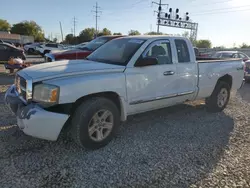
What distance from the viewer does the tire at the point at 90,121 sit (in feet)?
10.8

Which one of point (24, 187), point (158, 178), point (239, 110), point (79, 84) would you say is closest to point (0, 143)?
point (24, 187)

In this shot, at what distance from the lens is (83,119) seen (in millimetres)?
3295

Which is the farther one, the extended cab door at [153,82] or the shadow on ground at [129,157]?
the extended cab door at [153,82]

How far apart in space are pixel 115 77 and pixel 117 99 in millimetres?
407

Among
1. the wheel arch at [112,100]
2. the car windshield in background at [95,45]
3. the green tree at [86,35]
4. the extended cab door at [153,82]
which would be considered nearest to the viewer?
the wheel arch at [112,100]

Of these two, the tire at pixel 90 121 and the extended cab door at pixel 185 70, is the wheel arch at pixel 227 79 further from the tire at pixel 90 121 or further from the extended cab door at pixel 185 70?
the tire at pixel 90 121

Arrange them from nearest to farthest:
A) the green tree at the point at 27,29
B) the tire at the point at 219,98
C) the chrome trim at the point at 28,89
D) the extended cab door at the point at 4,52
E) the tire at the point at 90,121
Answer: the chrome trim at the point at 28,89 < the tire at the point at 90,121 < the tire at the point at 219,98 < the extended cab door at the point at 4,52 < the green tree at the point at 27,29

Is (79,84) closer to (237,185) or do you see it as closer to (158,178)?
(158,178)

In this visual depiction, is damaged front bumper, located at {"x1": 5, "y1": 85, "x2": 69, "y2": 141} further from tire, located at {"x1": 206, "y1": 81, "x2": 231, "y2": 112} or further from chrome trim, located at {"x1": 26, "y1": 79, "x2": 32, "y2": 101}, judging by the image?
tire, located at {"x1": 206, "y1": 81, "x2": 231, "y2": 112}

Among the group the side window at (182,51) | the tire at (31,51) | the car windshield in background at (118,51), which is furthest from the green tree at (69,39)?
the side window at (182,51)

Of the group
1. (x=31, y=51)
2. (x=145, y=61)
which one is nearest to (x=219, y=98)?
(x=145, y=61)

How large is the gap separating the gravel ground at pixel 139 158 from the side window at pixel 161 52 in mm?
1343

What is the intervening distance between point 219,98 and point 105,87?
365cm

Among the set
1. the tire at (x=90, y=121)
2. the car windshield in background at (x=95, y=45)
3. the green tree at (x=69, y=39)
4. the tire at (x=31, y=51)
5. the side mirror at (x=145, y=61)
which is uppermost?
the green tree at (x=69, y=39)
